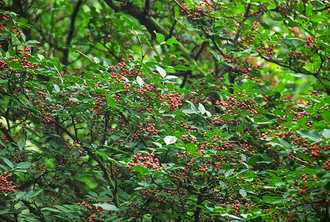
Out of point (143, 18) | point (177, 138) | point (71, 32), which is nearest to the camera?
point (177, 138)

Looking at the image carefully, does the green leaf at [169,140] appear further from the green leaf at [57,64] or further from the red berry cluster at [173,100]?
the green leaf at [57,64]

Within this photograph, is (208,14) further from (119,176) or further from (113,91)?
(119,176)

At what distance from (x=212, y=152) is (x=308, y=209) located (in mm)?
567

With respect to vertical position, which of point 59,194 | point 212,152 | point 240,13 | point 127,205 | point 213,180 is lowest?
point 59,194

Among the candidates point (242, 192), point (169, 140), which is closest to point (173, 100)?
point (169, 140)

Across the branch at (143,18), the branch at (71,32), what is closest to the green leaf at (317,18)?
the branch at (143,18)

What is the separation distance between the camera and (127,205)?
9.25 feet

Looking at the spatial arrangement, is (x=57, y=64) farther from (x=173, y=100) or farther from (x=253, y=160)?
(x=253, y=160)

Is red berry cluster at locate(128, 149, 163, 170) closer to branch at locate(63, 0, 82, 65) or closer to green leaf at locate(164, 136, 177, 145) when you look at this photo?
green leaf at locate(164, 136, 177, 145)

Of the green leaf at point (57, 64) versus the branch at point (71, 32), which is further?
the branch at point (71, 32)

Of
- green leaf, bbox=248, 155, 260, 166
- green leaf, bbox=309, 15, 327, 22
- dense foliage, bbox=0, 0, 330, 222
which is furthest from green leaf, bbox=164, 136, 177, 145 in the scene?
green leaf, bbox=309, 15, 327, 22

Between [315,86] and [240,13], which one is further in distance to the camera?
[240,13]

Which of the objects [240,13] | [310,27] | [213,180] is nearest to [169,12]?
[240,13]

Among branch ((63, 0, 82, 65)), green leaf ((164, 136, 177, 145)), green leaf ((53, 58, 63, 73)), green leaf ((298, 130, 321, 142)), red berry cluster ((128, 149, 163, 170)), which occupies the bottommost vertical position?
branch ((63, 0, 82, 65))
